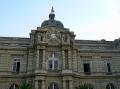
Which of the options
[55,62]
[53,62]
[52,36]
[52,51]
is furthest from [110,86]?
[52,36]

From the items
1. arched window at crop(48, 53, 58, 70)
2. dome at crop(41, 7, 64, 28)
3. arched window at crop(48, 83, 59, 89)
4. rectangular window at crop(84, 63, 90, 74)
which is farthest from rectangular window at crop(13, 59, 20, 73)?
rectangular window at crop(84, 63, 90, 74)

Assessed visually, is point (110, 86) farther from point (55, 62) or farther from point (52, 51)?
point (52, 51)

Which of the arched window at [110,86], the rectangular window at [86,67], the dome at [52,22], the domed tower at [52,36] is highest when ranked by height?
the dome at [52,22]

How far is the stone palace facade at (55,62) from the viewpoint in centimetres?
2953

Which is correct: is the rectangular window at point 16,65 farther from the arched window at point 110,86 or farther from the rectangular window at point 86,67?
the arched window at point 110,86

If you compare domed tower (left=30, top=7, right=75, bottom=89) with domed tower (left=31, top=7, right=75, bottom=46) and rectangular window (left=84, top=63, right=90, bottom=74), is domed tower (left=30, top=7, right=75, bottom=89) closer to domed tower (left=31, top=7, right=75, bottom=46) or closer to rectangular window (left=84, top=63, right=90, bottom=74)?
domed tower (left=31, top=7, right=75, bottom=46)

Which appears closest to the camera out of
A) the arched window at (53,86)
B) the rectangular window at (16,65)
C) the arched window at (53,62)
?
the arched window at (53,86)

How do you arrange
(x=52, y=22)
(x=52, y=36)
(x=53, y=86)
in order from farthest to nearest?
(x=52, y=22), (x=52, y=36), (x=53, y=86)

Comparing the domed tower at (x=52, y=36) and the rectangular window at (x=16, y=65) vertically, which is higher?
the domed tower at (x=52, y=36)

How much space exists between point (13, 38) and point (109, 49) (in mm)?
15314

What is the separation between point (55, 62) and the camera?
3120 cm

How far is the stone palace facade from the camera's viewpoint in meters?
29.5

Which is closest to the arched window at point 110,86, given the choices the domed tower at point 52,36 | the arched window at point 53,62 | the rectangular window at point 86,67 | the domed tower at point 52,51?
the rectangular window at point 86,67

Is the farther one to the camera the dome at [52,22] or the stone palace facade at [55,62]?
the dome at [52,22]
